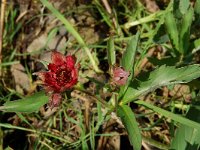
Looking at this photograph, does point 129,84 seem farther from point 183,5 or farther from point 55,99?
point 183,5

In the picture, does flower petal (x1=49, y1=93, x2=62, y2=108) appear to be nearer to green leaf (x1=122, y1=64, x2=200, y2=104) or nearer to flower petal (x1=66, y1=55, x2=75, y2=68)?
flower petal (x1=66, y1=55, x2=75, y2=68)

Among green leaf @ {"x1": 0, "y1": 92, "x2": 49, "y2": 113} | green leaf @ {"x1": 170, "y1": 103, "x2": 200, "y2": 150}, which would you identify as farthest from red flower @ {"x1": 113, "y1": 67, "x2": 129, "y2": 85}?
green leaf @ {"x1": 170, "y1": 103, "x2": 200, "y2": 150}

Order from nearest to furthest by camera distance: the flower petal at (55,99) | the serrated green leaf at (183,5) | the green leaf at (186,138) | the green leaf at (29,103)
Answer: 1. the flower petal at (55,99)
2. the green leaf at (29,103)
3. the green leaf at (186,138)
4. the serrated green leaf at (183,5)

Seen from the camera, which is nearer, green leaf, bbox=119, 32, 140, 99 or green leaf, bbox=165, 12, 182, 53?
green leaf, bbox=119, 32, 140, 99

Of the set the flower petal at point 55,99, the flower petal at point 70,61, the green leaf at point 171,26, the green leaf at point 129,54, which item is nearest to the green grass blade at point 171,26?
the green leaf at point 171,26

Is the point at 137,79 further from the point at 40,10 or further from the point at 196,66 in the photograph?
the point at 40,10

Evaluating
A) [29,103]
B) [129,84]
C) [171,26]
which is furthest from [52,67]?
[171,26]

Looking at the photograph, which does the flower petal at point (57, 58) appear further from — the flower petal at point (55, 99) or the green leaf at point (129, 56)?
the green leaf at point (129, 56)
